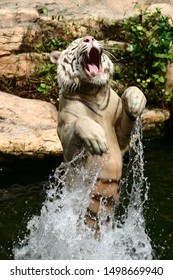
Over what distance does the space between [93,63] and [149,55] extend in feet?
14.6

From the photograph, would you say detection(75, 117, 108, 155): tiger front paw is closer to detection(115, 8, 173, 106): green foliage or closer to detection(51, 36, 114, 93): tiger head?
detection(51, 36, 114, 93): tiger head

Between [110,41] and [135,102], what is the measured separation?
16.1 feet

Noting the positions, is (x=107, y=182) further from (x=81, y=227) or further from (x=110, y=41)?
(x=110, y=41)

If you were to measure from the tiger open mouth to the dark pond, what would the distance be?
1801 millimetres

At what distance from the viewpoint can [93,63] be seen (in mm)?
4008

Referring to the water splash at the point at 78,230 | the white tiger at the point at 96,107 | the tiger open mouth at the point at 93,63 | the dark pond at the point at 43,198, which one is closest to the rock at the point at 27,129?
the dark pond at the point at 43,198

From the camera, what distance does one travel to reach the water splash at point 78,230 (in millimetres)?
4070

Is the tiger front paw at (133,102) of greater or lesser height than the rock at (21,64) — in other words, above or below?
above

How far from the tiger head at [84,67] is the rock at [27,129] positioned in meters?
2.63

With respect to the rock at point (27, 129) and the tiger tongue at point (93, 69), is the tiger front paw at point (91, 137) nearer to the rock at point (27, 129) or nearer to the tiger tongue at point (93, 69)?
the tiger tongue at point (93, 69)

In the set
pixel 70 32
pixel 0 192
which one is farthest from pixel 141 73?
pixel 0 192

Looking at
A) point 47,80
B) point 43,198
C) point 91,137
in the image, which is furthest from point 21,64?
point 91,137

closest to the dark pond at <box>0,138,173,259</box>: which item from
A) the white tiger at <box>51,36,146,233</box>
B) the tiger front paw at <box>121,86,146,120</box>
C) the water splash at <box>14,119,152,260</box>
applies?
the water splash at <box>14,119,152,260</box>

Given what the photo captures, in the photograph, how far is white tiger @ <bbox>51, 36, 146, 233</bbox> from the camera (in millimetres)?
3938
